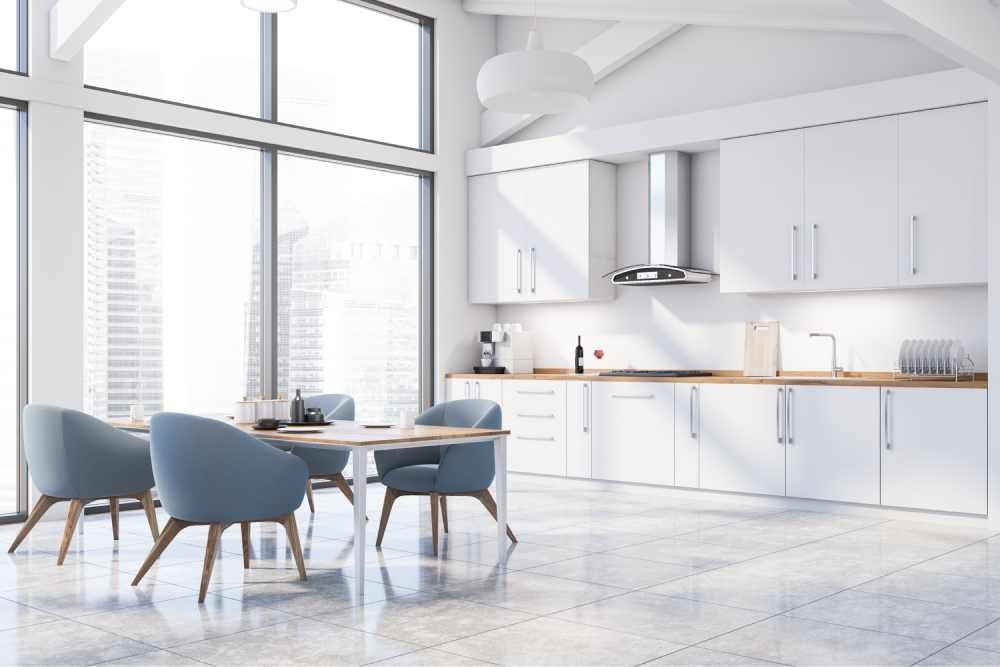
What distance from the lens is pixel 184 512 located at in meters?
4.22

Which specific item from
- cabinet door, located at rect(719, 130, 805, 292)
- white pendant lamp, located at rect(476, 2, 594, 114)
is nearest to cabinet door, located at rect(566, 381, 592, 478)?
cabinet door, located at rect(719, 130, 805, 292)

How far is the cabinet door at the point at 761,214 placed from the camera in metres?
6.72

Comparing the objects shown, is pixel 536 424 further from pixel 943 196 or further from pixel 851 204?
pixel 943 196

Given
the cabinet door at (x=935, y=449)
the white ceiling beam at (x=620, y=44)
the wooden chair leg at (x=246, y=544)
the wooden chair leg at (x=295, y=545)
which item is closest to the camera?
the wooden chair leg at (x=295, y=545)

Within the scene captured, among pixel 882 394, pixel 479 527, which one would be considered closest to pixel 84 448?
pixel 479 527

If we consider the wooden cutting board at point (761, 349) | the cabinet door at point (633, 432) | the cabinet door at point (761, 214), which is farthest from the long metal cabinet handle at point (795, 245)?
the cabinet door at point (633, 432)

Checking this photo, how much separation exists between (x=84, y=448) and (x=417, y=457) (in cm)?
171

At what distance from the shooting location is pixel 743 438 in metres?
6.75

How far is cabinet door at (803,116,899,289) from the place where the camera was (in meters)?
6.31

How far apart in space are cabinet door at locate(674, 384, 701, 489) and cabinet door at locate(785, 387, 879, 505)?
658 millimetres

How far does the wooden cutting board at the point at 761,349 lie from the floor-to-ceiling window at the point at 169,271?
3.46m

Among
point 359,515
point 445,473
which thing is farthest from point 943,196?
point 359,515

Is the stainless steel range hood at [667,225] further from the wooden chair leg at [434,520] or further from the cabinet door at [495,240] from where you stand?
the wooden chair leg at [434,520]

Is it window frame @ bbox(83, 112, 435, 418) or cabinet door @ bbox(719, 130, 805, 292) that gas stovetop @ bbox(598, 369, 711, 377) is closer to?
cabinet door @ bbox(719, 130, 805, 292)
